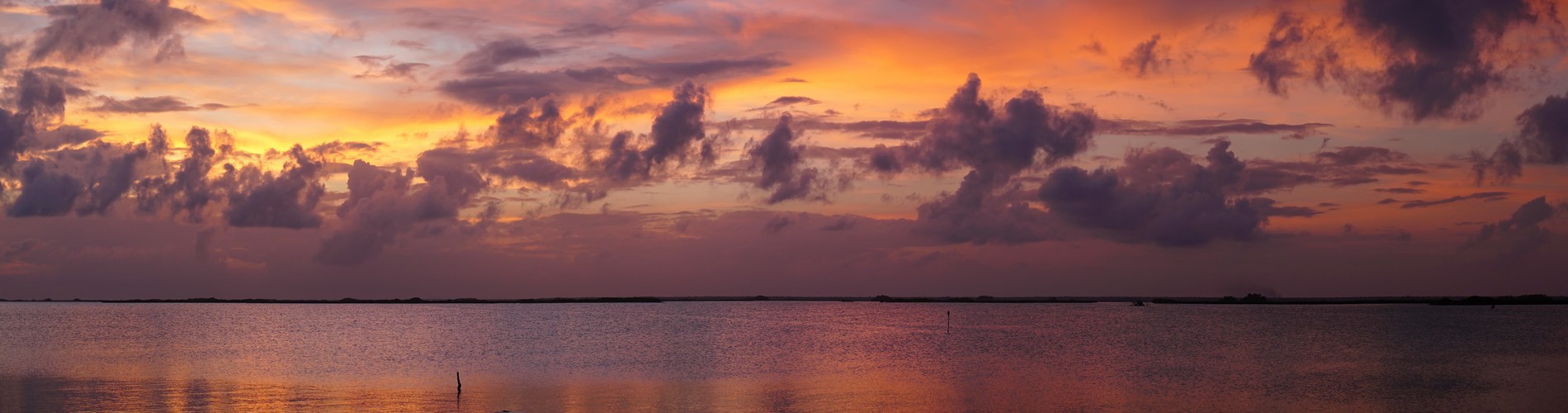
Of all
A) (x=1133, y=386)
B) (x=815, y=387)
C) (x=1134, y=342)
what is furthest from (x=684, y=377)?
(x=1134, y=342)

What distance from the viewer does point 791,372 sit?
219 feet

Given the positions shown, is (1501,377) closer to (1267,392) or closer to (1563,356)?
(1267,392)

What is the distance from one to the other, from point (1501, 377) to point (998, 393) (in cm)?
3002

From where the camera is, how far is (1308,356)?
80.0 meters

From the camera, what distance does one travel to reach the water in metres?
50.3

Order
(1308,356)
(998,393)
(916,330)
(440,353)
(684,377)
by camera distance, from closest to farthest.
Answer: (998,393) < (684,377) < (1308,356) < (440,353) < (916,330)

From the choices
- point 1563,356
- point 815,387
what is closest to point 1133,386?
point 815,387

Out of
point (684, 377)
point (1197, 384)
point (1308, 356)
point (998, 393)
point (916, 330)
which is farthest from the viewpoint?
point (916, 330)

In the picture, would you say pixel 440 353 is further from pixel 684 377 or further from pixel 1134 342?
pixel 1134 342

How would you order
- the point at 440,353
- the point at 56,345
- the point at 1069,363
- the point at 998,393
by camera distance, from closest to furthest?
1. the point at 998,393
2. the point at 1069,363
3. the point at 440,353
4. the point at 56,345

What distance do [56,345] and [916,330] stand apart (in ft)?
287

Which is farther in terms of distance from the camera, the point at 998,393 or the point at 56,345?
the point at 56,345

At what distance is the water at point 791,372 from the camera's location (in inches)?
1981

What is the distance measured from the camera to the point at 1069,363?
244 ft
